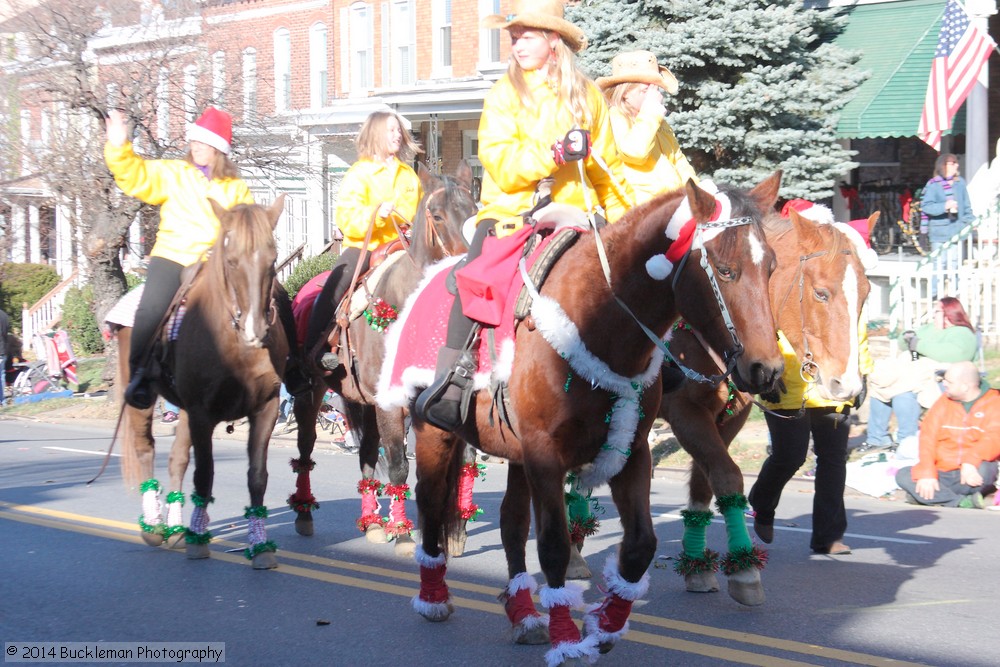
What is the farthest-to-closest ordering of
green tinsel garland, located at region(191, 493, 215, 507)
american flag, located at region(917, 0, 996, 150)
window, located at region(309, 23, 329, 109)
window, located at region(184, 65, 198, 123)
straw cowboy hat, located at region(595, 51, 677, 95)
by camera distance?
window, located at region(309, 23, 329, 109) < window, located at region(184, 65, 198, 123) < american flag, located at region(917, 0, 996, 150) < green tinsel garland, located at region(191, 493, 215, 507) < straw cowboy hat, located at region(595, 51, 677, 95)

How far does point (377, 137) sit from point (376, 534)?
3.05m

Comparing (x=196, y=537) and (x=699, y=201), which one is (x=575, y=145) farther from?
(x=196, y=537)

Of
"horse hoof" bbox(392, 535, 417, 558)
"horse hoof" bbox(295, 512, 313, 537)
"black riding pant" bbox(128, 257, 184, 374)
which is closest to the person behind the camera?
"horse hoof" bbox(392, 535, 417, 558)

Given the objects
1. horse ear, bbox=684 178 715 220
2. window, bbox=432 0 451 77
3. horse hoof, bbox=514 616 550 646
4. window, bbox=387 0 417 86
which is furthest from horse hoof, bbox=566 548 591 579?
window, bbox=387 0 417 86

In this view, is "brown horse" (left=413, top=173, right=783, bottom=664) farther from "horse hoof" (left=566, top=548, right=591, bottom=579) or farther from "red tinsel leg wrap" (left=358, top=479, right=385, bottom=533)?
"red tinsel leg wrap" (left=358, top=479, right=385, bottom=533)

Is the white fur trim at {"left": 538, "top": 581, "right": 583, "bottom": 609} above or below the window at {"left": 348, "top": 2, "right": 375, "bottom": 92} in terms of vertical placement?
below

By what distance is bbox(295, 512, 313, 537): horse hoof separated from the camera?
8.95 meters

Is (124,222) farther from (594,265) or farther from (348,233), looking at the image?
(594,265)

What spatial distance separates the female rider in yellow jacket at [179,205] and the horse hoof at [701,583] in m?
4.07

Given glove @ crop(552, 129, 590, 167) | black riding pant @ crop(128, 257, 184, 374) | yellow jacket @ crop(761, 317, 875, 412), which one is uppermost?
glove @ crop(552, 129, 590, 167)

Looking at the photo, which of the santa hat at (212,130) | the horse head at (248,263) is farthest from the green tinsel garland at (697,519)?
the santa hat at (212,130)

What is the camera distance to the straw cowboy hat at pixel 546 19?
19.0ft

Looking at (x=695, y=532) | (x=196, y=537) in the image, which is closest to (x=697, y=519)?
(x=695, y=532)

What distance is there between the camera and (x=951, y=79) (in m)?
18.0
